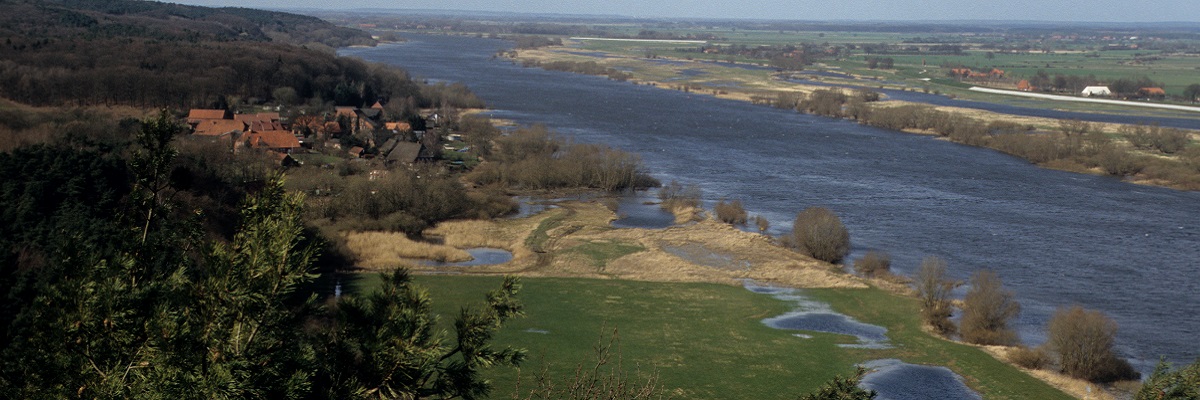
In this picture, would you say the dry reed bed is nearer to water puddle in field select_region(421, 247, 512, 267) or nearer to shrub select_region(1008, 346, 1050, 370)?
water puddle in field select_region(421, 247, 512, 267)

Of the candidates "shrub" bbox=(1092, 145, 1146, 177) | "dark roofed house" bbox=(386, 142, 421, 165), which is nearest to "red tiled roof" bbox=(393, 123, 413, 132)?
"dark roofed house" bbox=(386, 142, 421, 165)

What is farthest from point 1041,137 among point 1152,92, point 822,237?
point 1152,92

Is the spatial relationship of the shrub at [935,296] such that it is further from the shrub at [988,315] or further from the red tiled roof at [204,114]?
the red tiled roof at [204,114]

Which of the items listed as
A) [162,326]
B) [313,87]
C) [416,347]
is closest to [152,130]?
[162,326]

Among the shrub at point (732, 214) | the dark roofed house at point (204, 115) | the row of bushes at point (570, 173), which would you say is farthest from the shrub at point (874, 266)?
the dark roofed house at point (204, 115)

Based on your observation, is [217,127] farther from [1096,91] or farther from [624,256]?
[1096,91]

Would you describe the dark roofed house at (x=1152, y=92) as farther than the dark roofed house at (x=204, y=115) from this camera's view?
Yes

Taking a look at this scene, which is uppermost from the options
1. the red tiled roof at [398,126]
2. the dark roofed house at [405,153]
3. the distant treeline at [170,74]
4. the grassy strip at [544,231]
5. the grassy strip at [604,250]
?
the distant treeline at [170,74]
